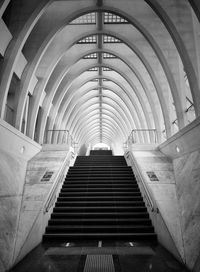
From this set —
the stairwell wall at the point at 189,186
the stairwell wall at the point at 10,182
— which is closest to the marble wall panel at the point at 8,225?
the stairwell wall at the point at 10,182

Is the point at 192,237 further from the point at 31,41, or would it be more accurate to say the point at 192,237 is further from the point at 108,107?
the point at 108,107

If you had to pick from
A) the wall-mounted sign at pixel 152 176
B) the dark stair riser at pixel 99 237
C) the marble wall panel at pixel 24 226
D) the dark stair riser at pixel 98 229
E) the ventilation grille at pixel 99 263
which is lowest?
the ventilation grille at pixel 99 263

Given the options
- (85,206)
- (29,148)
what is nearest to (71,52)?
(29,148)

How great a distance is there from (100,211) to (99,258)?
2460mm

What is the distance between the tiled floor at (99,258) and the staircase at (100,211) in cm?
43

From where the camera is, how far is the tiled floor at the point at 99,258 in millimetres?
4066

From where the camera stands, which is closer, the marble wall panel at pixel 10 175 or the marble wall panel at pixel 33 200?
the marble wall panel at pixel 33 200

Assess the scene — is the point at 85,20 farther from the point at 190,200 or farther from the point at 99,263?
the point at 99,263

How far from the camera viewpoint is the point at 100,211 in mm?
6953

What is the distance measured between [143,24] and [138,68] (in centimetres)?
551

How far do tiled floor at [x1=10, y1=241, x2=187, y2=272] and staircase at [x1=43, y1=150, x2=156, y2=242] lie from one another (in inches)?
17.0

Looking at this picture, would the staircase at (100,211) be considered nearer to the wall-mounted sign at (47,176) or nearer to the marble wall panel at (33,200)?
the marble wall panel at (33,200)

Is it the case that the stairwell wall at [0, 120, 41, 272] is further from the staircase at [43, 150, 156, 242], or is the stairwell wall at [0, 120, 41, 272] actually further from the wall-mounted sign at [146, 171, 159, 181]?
the wall-mounted sign at [146, 171, 159, 181]

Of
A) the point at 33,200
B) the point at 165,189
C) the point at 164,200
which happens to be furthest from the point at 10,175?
the point at 165,189
